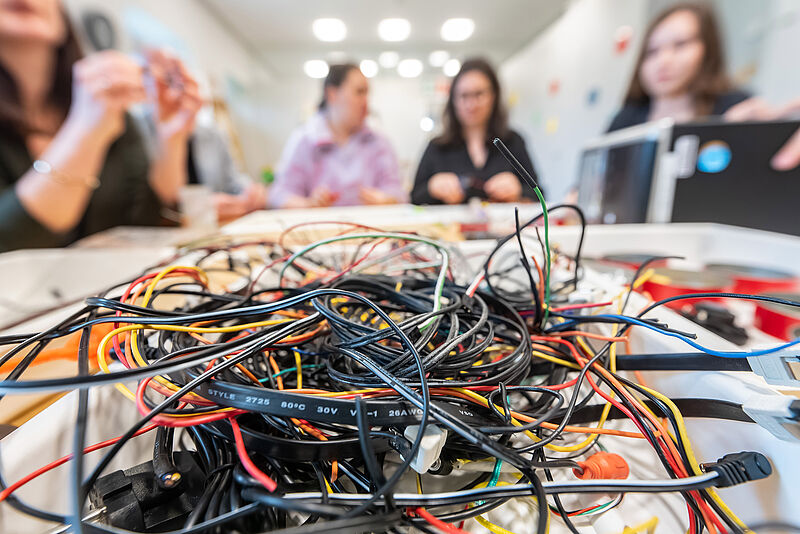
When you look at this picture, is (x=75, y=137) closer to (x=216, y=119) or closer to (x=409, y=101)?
(x=216, y=119)

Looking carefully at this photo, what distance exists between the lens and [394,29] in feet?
11.0

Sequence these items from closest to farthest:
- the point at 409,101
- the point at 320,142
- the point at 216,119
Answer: the point at 320,142, the point at 216,119, the point at 409,101

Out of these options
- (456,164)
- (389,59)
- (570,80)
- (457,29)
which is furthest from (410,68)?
(456,164)

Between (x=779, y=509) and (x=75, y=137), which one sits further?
(x=75, y=137)

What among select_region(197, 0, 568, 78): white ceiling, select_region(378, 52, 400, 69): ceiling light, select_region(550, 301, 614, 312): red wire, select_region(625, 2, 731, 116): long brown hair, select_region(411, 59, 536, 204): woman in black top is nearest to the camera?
select_region(550, 301, 614, 312): red wire

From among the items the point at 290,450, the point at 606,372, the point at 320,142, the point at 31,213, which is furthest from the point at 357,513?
the point at 320,142

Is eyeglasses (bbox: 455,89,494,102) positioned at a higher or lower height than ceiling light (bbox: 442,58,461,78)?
lower

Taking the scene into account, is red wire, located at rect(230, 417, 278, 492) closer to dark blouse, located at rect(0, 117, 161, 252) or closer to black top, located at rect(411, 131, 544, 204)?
dark blouse, located at rect(0, 117, 161, 252)

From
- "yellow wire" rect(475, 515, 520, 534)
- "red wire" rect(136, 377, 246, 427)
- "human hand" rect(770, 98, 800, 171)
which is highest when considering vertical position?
"human hand" rect(770, 98, 800, 171)

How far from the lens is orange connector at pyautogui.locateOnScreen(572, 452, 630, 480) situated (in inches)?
7.1

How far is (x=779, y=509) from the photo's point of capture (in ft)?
0.52

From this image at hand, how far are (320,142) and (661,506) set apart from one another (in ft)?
6.43

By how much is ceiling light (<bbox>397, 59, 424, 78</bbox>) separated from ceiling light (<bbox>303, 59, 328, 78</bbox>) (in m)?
0.96

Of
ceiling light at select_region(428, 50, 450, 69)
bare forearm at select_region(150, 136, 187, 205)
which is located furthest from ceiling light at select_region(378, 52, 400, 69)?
bare forearm at select_region(150, 136, 187, 205)
